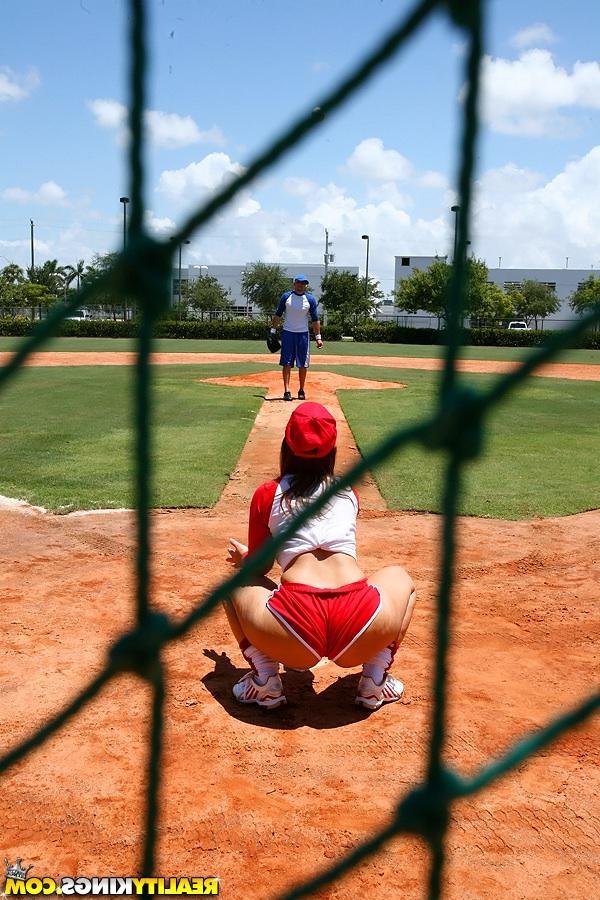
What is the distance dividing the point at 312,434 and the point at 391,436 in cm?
172

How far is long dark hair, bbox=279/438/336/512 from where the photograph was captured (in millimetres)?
2963

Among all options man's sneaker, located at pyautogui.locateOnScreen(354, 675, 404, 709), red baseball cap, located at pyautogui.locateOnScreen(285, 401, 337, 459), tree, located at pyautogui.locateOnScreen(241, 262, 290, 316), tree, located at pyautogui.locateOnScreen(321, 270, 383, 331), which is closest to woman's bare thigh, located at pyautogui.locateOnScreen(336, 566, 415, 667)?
man's sneaker, located at pyautogui.locateOnScreen(354, 675, 404, 709)

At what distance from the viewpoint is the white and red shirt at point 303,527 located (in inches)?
119

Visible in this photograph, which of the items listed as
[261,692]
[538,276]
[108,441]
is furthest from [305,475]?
[538,276]

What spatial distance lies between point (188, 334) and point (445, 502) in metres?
34.8

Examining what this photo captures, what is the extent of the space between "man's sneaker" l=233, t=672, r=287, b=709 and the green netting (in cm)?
174

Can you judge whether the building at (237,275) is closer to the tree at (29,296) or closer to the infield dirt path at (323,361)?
the tree at (29,296)

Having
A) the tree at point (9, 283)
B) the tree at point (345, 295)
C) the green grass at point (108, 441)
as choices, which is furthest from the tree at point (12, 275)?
the green grass at point (108, 441)

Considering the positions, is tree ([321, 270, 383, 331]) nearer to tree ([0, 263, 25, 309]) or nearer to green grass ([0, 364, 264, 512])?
tree ([0, 263, 25, 309])

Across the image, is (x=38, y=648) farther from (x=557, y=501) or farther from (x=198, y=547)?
(x=557, y=501)

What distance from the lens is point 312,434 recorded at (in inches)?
115

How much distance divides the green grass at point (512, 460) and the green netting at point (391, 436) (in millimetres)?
1872

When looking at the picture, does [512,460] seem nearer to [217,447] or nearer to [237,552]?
[217,447]

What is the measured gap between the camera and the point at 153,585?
4.30m
